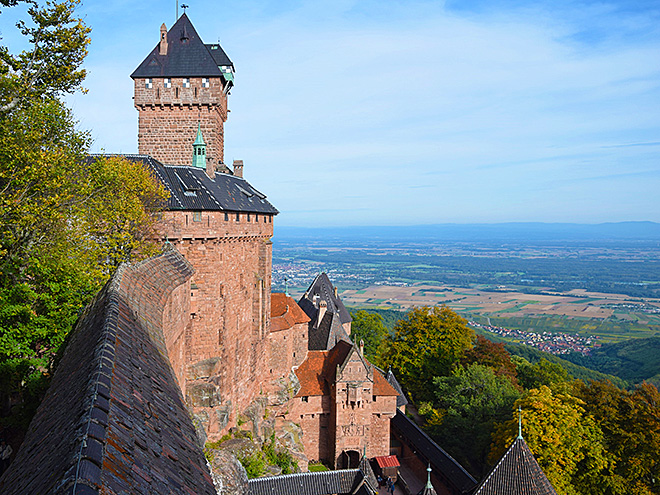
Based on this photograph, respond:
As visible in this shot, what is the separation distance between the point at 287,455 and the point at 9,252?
20544 mm

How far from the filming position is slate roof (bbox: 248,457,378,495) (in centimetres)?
2527

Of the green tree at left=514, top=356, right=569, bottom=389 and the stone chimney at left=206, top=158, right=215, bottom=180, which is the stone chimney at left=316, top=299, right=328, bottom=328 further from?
the green tree at left=514, top=356, right=569, bottom=389

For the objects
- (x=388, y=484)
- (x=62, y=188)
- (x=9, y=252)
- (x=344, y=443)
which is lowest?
(x=388, y=484)

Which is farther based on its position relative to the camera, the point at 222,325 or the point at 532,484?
the point at 222,325

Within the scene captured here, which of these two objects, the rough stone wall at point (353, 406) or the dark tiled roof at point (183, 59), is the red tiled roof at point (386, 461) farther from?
the dark tiled roof at point (183, 59)

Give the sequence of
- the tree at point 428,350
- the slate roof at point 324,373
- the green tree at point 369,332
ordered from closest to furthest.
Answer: the slate roof at point 324,373
the tree at point 428,350
the green tree at point 369,332

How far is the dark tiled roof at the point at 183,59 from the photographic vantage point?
23906 millimetres

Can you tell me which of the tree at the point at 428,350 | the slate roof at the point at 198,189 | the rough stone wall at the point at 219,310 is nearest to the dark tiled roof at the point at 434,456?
the tree at the point at 428,350

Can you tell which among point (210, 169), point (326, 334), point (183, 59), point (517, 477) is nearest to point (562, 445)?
point (517, 477)

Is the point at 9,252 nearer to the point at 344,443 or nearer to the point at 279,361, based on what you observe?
the point at 279,361

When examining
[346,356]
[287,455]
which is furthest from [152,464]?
[346,356]

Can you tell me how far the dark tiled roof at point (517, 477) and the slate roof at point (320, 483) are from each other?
865 centimetres

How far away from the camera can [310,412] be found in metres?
32.8

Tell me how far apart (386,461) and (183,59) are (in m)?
28.4
